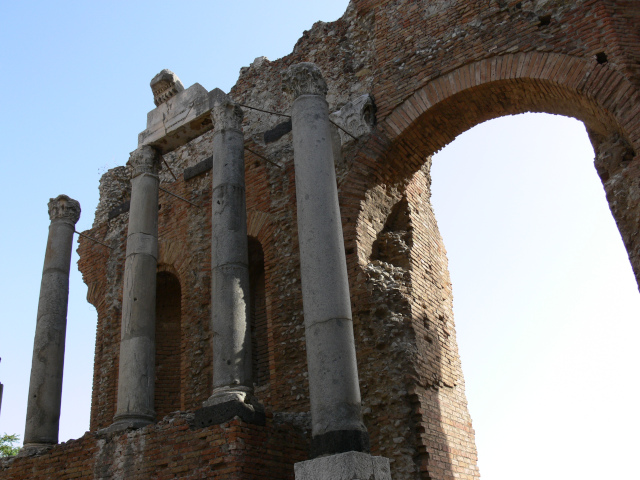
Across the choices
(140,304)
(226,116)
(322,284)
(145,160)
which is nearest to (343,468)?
(322,284)

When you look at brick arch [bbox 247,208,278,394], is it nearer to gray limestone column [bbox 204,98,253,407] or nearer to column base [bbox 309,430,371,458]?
gray limestone column [bbox 204,98,253,407]

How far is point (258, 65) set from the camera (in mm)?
12273

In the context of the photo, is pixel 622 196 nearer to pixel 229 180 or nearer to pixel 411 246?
pixel 411 246

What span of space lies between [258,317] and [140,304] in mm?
2308

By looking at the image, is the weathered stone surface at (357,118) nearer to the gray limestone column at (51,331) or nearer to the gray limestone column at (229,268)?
the gray limestone column at (229,268)

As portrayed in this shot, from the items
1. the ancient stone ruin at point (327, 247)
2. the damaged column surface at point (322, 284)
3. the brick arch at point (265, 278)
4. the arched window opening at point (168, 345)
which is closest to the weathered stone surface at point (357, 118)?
the ancient stone ruin at point (327, 247)

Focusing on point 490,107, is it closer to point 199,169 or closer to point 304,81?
point 304,81

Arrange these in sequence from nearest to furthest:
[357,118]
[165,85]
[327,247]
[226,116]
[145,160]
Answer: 1. [327,247]
2. [226,116]
3. [357,118]
4. [145,160]
5. [165,85]

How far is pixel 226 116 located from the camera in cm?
935

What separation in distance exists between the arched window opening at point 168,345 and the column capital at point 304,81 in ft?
17.4

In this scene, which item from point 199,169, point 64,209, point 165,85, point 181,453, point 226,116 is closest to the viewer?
point 181,453

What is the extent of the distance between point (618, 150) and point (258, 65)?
674 centimetres

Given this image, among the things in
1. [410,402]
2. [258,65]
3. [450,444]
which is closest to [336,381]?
[410,402]

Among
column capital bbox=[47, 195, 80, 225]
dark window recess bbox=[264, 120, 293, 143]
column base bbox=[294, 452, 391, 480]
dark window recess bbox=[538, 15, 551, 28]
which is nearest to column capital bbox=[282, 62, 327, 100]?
dark window recess bbox=[264, 120, 293, 143]
